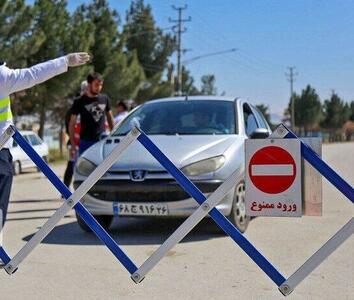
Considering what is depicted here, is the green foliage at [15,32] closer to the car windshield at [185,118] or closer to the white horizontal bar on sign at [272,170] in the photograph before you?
the car windshield at [185,118]

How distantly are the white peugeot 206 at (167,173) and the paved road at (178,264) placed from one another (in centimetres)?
38

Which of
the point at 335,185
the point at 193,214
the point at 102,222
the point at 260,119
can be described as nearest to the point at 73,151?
the point at 102,222

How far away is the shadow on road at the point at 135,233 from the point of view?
23.2ft

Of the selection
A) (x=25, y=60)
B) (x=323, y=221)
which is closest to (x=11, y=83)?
(x=323, y=221)

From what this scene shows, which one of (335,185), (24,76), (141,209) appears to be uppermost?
(24,76)

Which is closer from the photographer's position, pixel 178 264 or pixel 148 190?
pixel 178 264

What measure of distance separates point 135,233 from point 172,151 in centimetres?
120

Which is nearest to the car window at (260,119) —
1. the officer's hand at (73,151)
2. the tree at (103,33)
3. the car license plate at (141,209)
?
the car license plate at (141,209)

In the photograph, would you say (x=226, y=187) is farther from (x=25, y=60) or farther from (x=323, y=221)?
(x=25, y=60)

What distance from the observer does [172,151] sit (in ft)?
23.0

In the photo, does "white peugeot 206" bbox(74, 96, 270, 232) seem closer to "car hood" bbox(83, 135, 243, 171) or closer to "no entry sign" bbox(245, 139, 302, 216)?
"car hood" bbox(83, 135, 243, 171)

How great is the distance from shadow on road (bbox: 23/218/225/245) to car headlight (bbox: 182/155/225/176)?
76 centimetres

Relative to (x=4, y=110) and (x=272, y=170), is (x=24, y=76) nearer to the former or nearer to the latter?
(x=4, y=110)

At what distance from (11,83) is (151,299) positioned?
1.85 m
